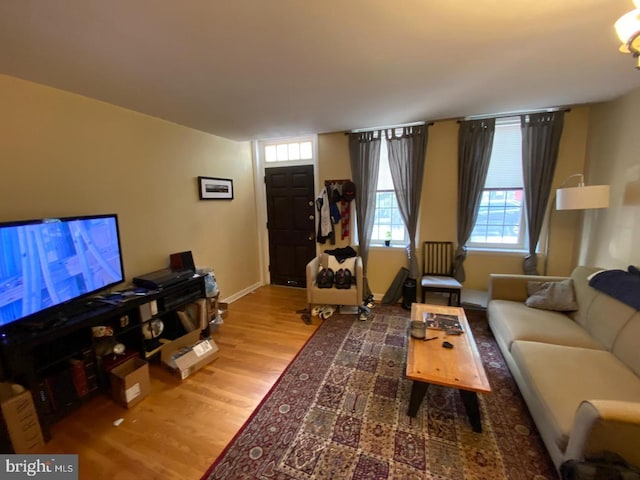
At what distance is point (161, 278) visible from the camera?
252 cm

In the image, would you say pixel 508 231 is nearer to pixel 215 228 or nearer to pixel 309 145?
pixel 309 145

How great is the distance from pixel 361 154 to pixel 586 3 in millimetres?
2468

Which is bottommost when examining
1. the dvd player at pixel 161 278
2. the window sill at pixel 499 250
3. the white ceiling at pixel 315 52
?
the dvd player at pixel 161 278

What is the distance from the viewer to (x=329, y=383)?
2.13 meters

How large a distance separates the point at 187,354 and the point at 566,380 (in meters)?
2.68

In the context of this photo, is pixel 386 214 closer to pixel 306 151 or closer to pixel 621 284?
pixel 306 151

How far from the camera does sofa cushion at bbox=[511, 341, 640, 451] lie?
53.1 inches

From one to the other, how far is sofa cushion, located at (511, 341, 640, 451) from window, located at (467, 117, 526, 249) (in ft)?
5.88

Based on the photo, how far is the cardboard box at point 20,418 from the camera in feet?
4.80

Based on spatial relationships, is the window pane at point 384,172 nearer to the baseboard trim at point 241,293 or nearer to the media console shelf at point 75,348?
the baseboard trim at point 241,293

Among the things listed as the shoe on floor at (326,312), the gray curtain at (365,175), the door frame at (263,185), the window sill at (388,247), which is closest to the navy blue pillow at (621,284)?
the window sill at (388,247)

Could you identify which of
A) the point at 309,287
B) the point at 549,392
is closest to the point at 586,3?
the point at 549,392

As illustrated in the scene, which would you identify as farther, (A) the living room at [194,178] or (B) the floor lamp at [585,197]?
(B) the floor lamp at [585,197]

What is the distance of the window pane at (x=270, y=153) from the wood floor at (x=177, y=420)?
9.29 feet
